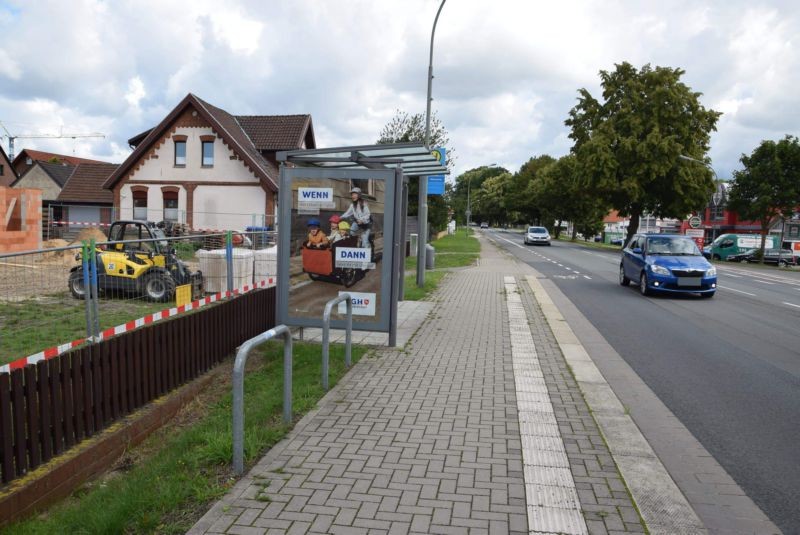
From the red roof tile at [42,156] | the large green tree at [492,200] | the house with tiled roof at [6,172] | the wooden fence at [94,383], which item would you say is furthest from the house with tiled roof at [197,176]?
the large green tree at [492,200]

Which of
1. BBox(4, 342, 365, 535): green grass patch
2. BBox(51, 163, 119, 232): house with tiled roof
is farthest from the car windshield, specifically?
BBox(51, 163, 119, 232): house with tiled roof

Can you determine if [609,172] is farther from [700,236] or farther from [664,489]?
[664,489]

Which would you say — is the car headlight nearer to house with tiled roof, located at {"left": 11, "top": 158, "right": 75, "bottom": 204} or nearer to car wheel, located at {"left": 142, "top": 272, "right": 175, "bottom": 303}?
car wheel, located at {"left": 142, "top": 272, "right": 175, "bottom": 303}

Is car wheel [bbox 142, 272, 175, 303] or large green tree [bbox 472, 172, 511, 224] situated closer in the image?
car wheel [bbox 142, 272, 175, 303]

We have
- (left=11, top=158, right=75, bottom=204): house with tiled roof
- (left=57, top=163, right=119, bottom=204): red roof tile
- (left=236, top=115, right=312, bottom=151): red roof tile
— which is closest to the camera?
(left=236, top=115, right=312, bottom=151): red roof tile

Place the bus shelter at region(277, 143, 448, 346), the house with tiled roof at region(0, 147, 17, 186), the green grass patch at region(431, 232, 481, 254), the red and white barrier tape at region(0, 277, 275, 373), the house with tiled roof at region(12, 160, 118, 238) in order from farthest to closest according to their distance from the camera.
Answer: the house with tiled roof at region(0, 147, 17, 186)
the house with tiled roof at region(12, 160, 118, 238)
the green grass patch at region(431, 232, 481, 254)
the bus shelter at region(277, 143, 448, 346)
the red and white barrier tape at region(0, 277, 275, 373)

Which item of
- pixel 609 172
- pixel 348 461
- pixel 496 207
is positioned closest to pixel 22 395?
pixel 348 461

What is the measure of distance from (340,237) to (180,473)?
4.27 metres

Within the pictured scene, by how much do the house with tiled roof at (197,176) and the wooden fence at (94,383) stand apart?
24.7 m

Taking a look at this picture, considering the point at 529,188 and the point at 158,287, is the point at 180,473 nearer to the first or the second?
the point at 158,287

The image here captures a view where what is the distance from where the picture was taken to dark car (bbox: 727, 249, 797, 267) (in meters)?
37.7

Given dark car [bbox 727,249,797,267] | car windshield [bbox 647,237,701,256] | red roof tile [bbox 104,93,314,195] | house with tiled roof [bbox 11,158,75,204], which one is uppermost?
red roof tile [bbox 104,93,314,195]

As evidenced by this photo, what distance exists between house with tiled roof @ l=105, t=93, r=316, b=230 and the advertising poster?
77.6 feet

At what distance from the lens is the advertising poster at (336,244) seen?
775cm
